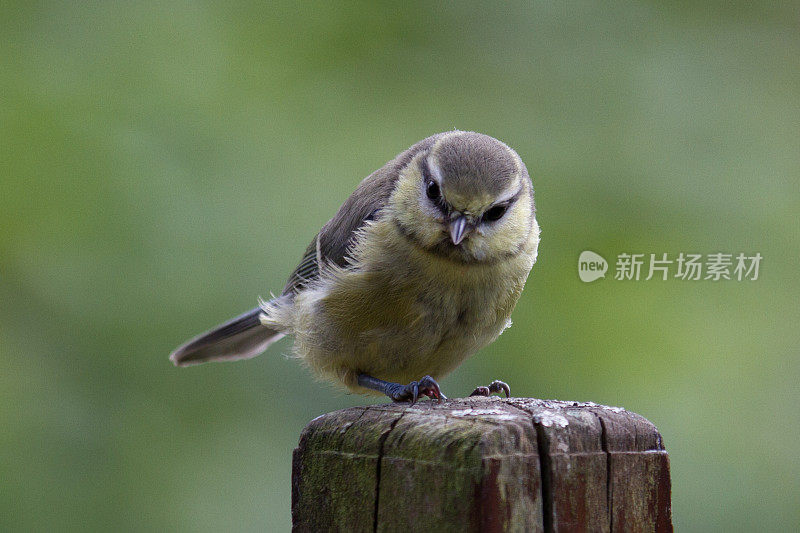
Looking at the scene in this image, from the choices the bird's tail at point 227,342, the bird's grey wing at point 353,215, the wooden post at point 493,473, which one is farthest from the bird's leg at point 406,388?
the bird's tail at point 227,342

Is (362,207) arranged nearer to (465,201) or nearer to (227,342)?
(465,201)

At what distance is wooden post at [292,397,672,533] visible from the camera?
69.2 inches

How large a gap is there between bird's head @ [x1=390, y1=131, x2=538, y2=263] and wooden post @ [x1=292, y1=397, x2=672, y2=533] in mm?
1230

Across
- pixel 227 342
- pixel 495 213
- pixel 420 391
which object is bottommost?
pixel 420 391

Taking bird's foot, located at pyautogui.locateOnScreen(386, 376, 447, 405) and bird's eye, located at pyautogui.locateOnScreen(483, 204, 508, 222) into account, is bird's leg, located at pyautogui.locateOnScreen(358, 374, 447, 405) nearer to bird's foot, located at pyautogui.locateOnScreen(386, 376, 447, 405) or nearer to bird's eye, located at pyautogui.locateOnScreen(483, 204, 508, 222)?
bird's foot, located at pyautogui.locateOnScreen(386, 376, 447, 405)

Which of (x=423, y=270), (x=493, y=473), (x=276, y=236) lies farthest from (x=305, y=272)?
(x=493, y=473)

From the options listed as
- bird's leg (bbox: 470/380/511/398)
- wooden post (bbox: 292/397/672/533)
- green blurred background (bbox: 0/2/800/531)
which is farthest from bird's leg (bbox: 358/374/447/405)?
green blurred background (bbox: 0/2/800/531)

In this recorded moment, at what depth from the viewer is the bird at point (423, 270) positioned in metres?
3.24

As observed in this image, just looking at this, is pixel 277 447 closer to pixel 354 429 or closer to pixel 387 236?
pixel 387 236

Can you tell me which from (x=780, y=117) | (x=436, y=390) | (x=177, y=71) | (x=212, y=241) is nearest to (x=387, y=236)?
(x=436, y=390)

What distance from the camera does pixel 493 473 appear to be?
1744 mm

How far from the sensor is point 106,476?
428cm

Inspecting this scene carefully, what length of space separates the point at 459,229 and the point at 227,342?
179 centimetres

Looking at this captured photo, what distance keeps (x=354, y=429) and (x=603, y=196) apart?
2774mm
